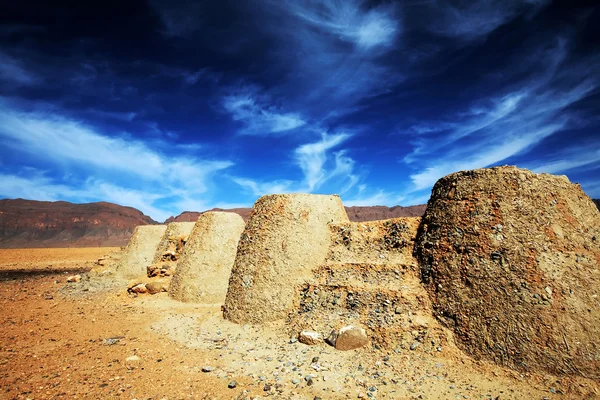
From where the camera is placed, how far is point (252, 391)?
4.91m

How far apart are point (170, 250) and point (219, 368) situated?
1008cm

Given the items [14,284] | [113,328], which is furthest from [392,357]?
[14,284]

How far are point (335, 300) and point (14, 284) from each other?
17782 mm

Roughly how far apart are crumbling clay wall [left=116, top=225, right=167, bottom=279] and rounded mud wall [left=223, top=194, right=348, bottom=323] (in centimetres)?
992

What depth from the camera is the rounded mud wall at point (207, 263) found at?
10.6m

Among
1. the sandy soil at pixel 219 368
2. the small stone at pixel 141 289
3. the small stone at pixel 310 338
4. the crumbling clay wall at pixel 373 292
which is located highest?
the crumbling clay wall at pixel 373 292

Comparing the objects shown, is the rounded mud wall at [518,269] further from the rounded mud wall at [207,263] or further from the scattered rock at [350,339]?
the rounded mud wall at [207,263]

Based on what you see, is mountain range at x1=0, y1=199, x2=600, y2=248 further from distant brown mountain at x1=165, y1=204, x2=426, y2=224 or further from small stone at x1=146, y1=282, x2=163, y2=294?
small stone at x1=146, y1=282, x2=163, y2=294

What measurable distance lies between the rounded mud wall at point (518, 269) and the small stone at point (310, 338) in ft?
8.04

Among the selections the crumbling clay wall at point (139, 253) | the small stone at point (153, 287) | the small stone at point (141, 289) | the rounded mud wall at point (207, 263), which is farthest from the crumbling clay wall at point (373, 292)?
the crumbling clay wall at point (139, 253)

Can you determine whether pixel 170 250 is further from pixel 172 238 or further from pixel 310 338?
pixel 310 338

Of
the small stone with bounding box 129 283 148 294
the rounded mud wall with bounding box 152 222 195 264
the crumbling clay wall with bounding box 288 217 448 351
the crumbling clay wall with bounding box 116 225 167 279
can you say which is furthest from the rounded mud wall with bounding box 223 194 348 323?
the crumbling clay wall with bounding box 116 225 167 279

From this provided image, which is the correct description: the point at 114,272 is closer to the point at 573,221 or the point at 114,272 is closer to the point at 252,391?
the point at 252,391

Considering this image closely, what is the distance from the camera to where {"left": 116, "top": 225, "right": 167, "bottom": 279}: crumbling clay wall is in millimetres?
15844
